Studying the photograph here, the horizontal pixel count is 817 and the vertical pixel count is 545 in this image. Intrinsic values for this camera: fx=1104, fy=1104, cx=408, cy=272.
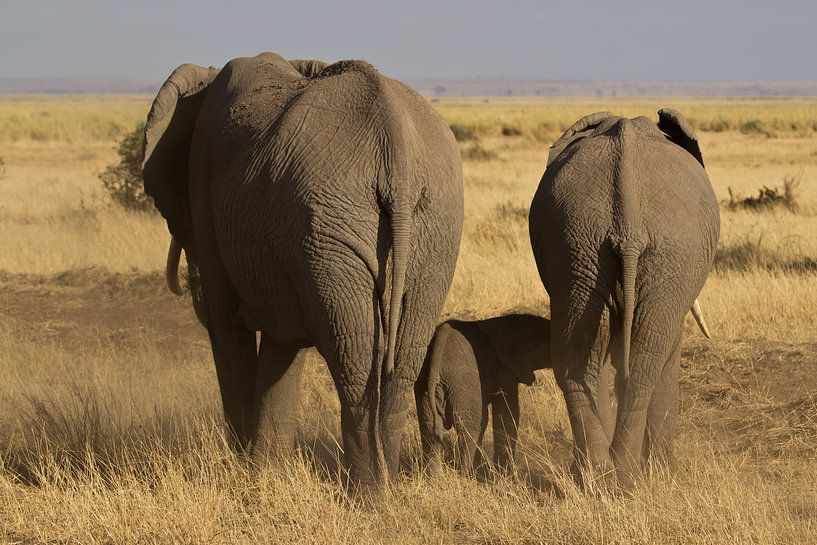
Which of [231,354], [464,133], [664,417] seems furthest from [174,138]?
[464,133]

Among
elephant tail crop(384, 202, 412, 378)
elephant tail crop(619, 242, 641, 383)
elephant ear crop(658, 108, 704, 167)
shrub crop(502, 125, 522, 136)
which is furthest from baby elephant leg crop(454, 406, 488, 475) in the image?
shrub crop(502, 125, 522, 136)

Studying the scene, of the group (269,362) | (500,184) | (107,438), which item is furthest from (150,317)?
(500,184)

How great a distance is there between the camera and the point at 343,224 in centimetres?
449

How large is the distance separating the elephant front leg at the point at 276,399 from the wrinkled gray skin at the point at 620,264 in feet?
4.32

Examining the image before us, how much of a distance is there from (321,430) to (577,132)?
258 centimetres

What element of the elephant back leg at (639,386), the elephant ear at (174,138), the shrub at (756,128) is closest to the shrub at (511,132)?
the shrub at (756,128)

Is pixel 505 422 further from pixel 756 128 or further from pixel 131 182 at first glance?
pixel 756 128

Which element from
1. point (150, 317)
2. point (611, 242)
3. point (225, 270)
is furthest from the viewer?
point (150, 317)

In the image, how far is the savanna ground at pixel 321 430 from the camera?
491 cm

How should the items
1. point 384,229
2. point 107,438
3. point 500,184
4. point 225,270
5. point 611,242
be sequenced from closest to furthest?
point 384,229 < point 611,242 < point 225,270 < point 107,438 < point 500,184

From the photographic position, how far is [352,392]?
15.5ft

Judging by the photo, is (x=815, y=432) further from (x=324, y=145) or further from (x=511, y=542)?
(x=324, y=145)

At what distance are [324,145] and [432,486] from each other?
195cm

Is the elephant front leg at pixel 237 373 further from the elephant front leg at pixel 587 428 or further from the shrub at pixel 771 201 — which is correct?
the shrub at pixel 771 201
